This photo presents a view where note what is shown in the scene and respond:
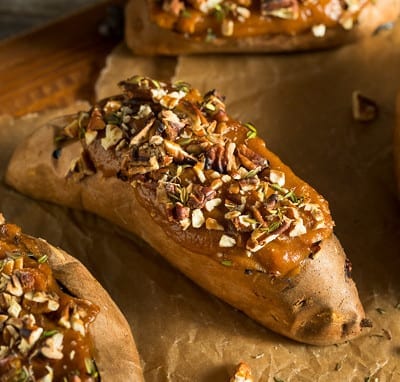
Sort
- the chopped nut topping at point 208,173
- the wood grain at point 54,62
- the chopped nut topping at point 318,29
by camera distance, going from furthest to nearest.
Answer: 1. the wood grain at point 54,62
2. the chopped nut topping at point 318,29
3. the chopped nut topping at point 208,173

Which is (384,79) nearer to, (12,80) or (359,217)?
(359,217)

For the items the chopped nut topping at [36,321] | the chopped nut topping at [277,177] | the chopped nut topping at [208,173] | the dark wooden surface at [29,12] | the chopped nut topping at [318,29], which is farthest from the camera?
the dark wooden surface at [29,12]

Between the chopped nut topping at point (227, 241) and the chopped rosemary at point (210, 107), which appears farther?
the chopped rosemary at point (210, 107)

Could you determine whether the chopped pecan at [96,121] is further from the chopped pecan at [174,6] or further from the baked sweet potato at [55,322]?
the chopped pecan at [174,6]

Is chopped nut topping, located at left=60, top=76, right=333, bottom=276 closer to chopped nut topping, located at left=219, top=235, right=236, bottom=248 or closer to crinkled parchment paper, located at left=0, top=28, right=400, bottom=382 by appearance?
chopped nut topping, located at left=219, top=235, right=236, bottom=248

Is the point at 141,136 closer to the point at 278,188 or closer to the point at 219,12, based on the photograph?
the point at 278,188

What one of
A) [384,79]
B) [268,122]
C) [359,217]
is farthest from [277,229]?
[384,79]

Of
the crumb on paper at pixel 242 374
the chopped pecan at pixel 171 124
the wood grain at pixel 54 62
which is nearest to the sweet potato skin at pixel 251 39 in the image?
the wood grain at pixel 54 62
